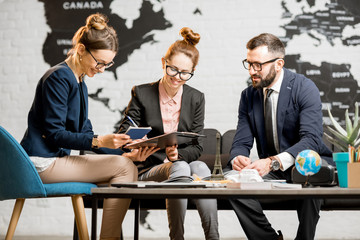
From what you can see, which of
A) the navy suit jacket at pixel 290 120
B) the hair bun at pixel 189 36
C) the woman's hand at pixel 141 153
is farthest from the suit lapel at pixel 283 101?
the woman's hand at pixel 141 153

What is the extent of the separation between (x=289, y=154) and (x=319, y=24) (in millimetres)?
2150

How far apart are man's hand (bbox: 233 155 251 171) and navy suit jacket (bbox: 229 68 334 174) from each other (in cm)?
18

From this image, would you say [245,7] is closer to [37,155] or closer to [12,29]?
[12,29]

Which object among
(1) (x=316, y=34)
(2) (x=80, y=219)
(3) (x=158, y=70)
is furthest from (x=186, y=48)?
(1) (x=316, y=34)

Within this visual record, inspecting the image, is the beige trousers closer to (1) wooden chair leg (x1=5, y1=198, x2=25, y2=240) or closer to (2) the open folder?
(2) the open folder

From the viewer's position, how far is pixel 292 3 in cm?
415

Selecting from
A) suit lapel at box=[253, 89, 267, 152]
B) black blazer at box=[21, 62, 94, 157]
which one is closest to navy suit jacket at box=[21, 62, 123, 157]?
black blazer at box=[21, 62, 94, 157]

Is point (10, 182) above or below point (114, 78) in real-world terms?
below

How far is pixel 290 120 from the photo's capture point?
8.61 feet

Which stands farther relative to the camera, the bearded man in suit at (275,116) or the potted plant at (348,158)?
the bearded man in suit at (275,116)

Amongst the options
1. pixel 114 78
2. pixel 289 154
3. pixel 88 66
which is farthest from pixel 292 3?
pixel 88 66

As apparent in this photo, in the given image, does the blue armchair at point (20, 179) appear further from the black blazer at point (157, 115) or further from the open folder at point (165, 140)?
the black blazer at point (157, 115)

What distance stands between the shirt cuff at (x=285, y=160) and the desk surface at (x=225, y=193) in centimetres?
91

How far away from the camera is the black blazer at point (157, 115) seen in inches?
103
